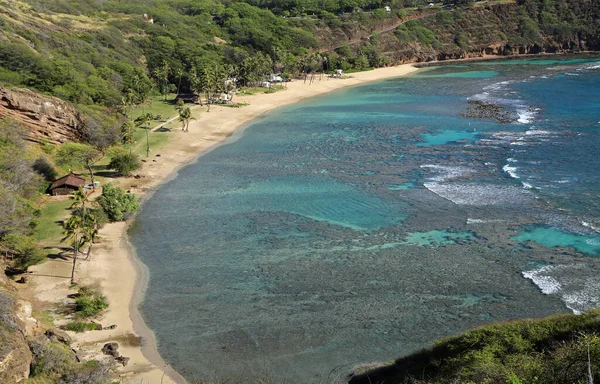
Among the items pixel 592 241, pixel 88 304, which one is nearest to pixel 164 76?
pixel 88 304

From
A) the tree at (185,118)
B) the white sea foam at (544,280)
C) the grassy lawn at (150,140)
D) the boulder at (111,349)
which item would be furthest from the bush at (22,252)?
the tree at (185,118)

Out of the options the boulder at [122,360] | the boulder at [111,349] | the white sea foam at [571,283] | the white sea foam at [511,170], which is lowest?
the white sea foam at [571,283]

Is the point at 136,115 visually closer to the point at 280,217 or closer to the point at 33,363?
the point at 280,217

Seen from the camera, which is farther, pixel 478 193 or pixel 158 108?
pixel 158 108

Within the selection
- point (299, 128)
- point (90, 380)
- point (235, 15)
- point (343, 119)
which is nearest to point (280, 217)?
point (90, 380)

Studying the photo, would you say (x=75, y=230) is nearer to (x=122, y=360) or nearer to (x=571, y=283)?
(x=122, y=360)

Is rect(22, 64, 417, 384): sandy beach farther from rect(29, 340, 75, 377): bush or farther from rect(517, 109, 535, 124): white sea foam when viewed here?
rect(517, 109, 535, 124): white sea foam

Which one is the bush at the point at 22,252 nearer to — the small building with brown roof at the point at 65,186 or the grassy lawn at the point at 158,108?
the small building with brown roof at the point at 65,186
